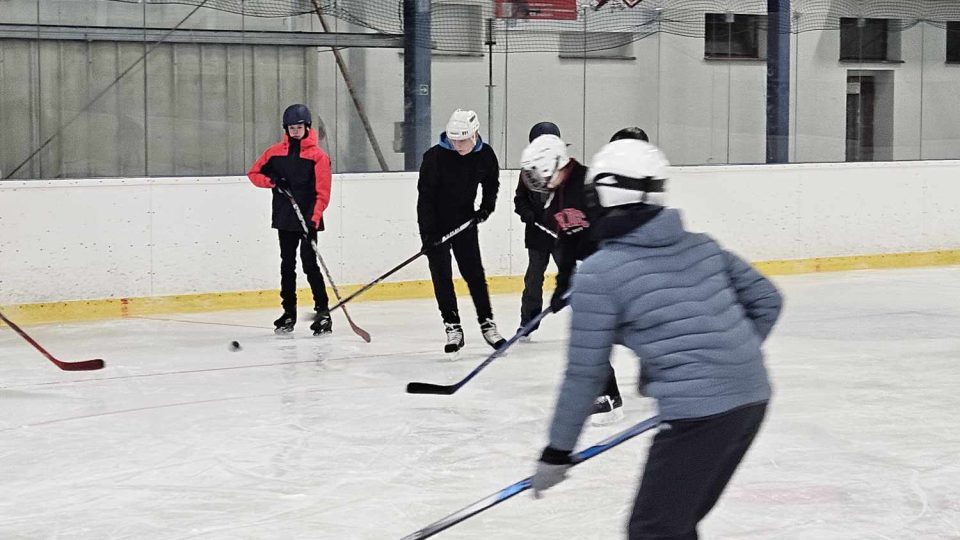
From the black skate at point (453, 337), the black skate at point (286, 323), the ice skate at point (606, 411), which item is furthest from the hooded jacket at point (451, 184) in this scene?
the ice skate at point (606, 411)

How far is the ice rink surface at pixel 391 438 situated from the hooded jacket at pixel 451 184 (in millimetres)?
654

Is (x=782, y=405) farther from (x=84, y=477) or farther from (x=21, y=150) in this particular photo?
(x=21, y=150)

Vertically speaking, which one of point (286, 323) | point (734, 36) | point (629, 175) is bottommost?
point (286, 323)

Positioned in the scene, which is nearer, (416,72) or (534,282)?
(534,282)

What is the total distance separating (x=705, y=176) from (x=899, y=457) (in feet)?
19.1

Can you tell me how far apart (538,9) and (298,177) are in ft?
11.5

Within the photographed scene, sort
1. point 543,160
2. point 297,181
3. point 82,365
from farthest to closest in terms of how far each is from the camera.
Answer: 1. point 297,181
2. point 82,365
3. point 543,160

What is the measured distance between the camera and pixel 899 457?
4602 millimetres

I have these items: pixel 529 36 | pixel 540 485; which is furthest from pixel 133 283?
pixel 540 485

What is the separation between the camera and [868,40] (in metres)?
11.6

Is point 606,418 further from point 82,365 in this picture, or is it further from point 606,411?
point 82,365

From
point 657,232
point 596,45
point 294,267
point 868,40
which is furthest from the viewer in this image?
point 868,40

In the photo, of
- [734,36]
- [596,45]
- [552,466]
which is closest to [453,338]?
[552,466]

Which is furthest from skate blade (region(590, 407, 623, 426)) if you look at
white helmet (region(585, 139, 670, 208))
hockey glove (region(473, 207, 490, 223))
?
white helmet (region(585, 139, 670, 208))
